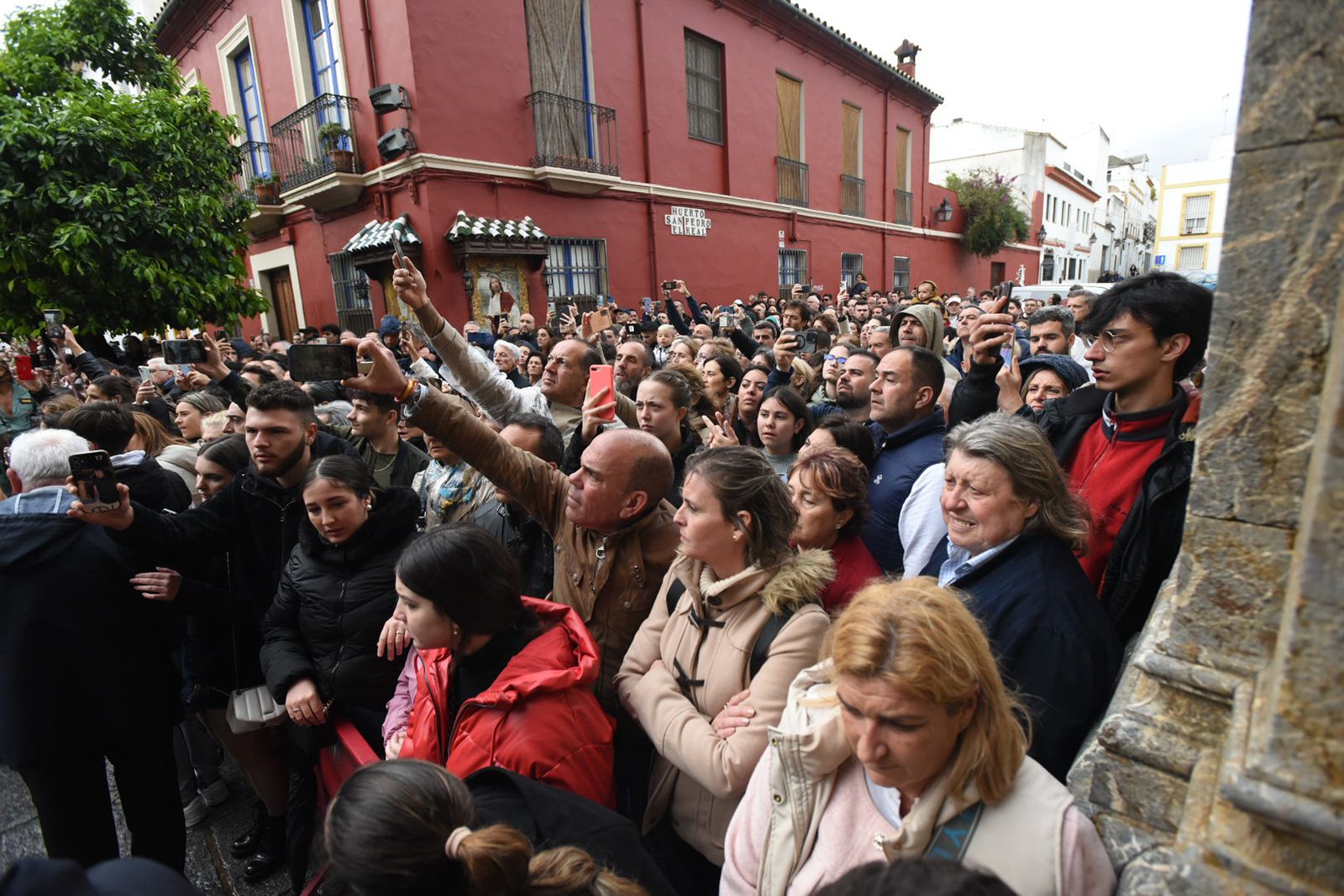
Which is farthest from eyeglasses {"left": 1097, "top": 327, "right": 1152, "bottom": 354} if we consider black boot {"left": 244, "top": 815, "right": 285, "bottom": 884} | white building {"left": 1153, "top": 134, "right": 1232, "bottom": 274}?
white building {"left": 1153, "top": 134, "right": 1232, "bottom": 274}

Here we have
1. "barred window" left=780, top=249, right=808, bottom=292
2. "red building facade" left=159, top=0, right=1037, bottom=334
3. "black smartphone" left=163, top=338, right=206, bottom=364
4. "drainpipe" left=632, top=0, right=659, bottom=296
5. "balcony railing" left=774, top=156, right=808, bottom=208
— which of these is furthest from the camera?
"barred window" left=780, top=249, right=808, bottom=292

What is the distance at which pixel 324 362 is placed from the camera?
233 centimetres

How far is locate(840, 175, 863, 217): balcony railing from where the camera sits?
1708cm

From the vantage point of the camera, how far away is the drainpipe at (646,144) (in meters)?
11.1

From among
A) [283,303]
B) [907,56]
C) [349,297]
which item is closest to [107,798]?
[349,297]

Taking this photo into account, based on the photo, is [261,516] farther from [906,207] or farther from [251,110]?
[906,207]

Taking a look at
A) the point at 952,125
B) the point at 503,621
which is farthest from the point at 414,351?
the point at 952,125

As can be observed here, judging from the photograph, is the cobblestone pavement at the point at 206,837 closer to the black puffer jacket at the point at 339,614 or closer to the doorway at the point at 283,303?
the black puffer jacket at the point at 339,614

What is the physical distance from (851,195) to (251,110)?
45.6ft

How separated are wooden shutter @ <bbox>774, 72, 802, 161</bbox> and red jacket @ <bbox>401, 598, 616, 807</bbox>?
15.0m

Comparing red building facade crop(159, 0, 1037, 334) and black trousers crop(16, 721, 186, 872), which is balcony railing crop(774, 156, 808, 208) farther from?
black trousers crop(16, 721, 186, 872)

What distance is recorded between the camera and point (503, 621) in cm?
189

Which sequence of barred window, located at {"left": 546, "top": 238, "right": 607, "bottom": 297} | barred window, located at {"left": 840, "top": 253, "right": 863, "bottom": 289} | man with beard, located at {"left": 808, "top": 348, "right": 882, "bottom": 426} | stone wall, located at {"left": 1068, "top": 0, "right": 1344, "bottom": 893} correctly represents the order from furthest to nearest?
barred window, located at {"left": 840, "top": 253, "right": 863, "bottom": 289}, barred window, located at {"left": 546, "top": 238, "right": 607, "bottom": 297}, man with beard, located at {"left": 808, "top": 348, "right": 882, "bottom": 426}, stone wall, located at {"left": 1068, "top": 0, "right": 1344, "bottom": 893}

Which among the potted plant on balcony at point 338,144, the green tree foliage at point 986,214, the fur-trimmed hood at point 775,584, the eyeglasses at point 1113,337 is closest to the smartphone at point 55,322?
the potted plant on balcony at point 338,144
